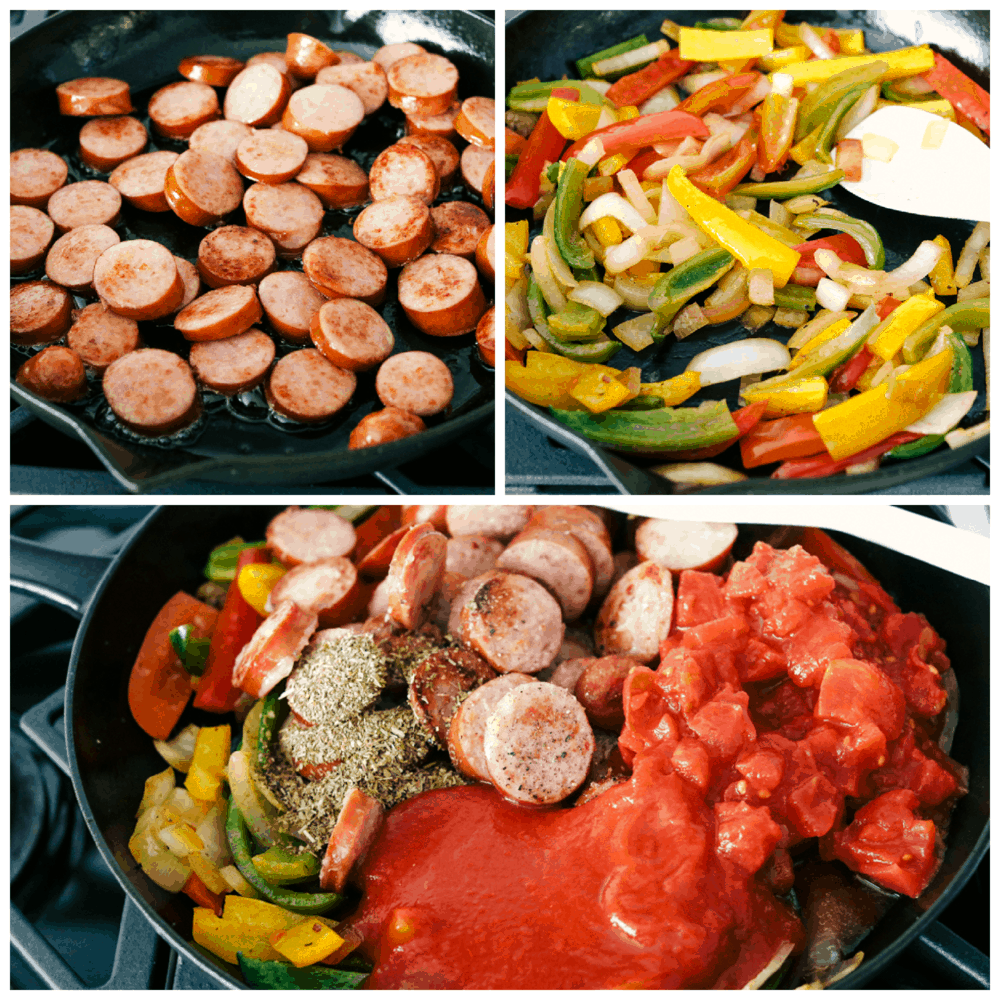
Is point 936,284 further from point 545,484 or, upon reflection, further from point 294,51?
point 294,51

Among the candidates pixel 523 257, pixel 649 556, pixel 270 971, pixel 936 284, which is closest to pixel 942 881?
pixel 649 556

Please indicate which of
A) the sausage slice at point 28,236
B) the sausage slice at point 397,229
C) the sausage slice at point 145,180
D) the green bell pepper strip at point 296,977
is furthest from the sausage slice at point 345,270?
the green bell pepper strip at point 296,977

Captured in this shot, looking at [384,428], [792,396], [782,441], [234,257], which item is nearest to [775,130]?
[792,396]

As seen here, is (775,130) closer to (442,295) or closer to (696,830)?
(442,295)

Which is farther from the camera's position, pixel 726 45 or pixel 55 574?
pixel 726 45

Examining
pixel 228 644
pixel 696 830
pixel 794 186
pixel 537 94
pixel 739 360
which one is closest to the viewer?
pixel 696 830

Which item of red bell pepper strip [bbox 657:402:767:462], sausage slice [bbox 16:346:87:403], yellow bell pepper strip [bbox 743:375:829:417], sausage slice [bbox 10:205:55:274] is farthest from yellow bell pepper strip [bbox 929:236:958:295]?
sausage slice [bbox 10:205:55:274]

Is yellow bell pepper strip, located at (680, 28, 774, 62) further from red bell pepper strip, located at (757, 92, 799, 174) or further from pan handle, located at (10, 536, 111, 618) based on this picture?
pan handle, located at (10, 536, 111, 618)
